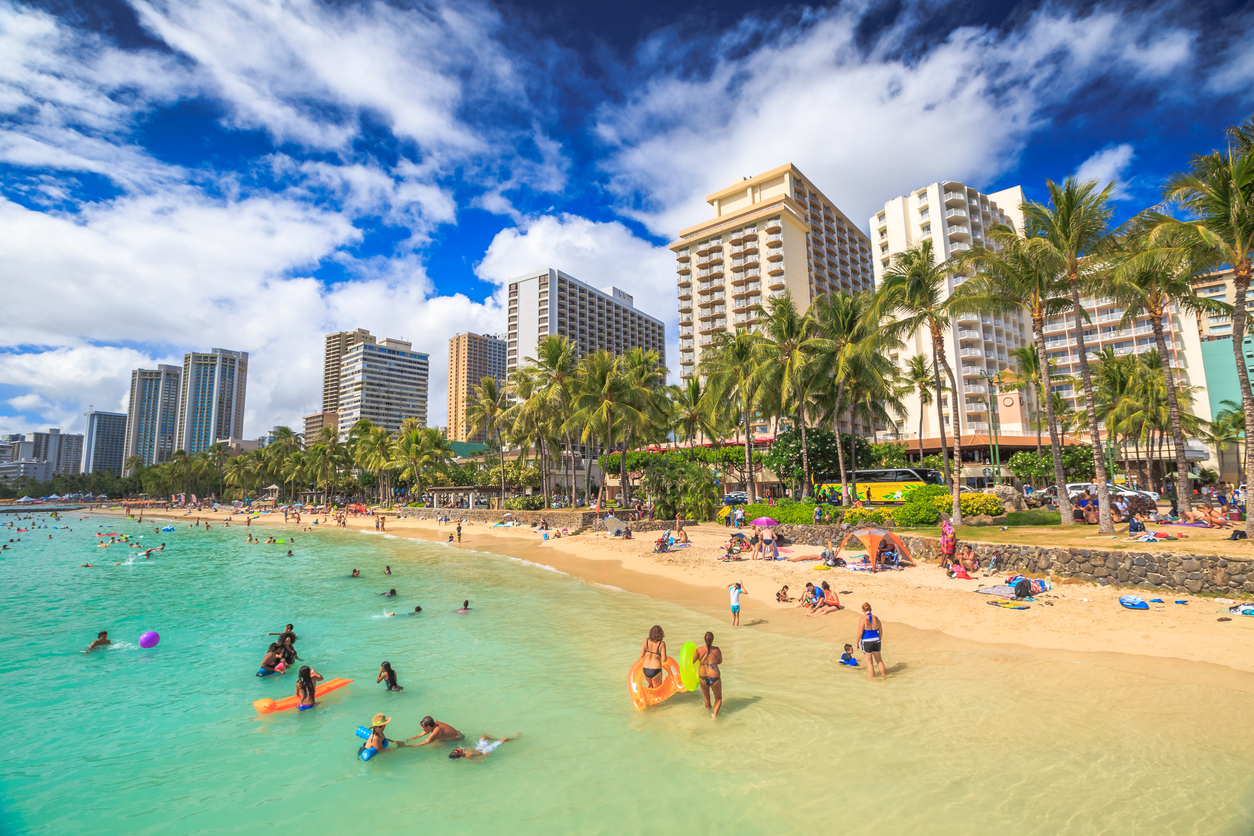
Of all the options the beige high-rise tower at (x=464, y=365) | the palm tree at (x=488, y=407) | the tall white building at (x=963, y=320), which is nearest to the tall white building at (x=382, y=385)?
the beige high-rise tower at (x=464, y=365)

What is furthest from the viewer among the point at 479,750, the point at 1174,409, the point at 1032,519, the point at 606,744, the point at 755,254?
the point at 755,254

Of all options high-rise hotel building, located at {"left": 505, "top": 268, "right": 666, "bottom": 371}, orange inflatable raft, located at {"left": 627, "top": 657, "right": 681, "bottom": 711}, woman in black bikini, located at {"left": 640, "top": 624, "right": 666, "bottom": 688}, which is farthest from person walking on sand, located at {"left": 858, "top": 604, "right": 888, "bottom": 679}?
high-rise hotel building, located at {"left": 505, "top": 268, "right": 666, "bottom": 371}

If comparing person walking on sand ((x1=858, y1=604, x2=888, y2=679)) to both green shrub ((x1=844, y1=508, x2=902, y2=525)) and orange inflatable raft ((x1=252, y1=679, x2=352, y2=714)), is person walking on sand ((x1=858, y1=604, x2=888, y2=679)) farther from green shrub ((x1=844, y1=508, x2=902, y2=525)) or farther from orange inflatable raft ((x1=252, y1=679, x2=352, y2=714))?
green shrub ((x1=844, y1=508, x2=902, y2=525))

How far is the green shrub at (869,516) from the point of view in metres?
22.9

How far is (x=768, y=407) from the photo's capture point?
36219 millimetres

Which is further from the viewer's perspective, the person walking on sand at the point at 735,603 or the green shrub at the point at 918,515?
the green shrub at the point at 918,515

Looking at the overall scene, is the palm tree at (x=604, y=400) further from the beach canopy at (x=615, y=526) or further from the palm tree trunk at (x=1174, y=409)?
the palm tree trunk at (x=1174, y=409)

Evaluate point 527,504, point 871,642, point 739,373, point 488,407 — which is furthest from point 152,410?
point 871,642

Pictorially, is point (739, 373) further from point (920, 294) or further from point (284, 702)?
point (284, 702)

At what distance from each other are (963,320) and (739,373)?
48.0m

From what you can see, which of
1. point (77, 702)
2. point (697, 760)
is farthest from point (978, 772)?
point (77, 702)

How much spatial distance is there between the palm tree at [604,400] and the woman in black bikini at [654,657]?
1073 inches

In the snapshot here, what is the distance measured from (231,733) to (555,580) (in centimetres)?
1292

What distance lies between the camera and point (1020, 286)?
20109 mm
